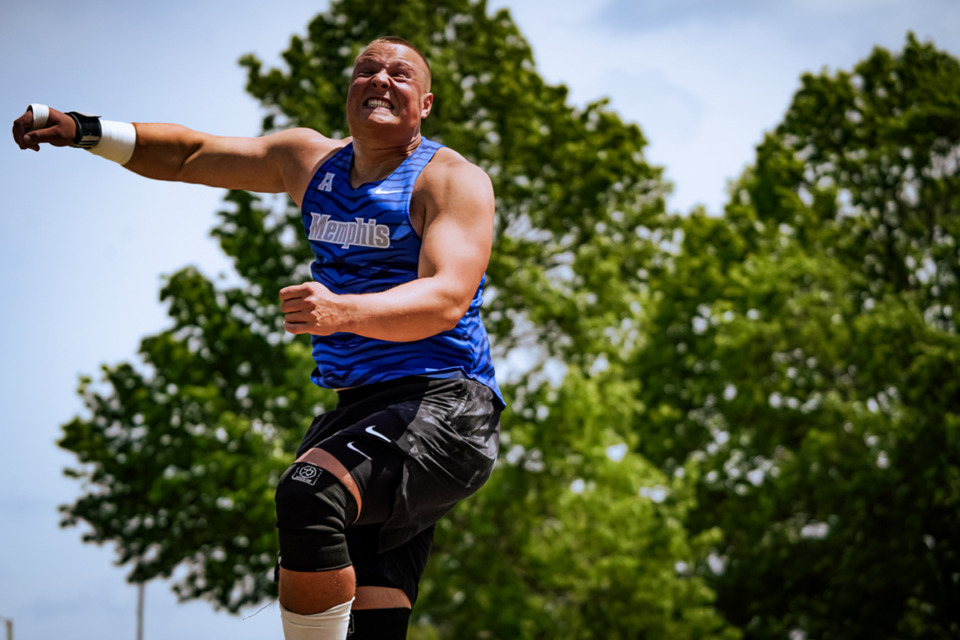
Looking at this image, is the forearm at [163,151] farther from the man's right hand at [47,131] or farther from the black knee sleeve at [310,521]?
the black knee sleeve at [310,521]

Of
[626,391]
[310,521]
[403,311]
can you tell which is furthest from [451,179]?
[626,391]

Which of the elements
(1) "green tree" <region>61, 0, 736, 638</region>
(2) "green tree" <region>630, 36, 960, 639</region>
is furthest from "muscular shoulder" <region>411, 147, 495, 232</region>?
(2) "green tree" <region>630, 36, 960, 639</region>

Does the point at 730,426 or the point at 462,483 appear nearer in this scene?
the point at 462,483

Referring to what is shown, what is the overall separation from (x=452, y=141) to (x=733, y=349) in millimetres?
5325

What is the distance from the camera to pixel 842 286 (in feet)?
52.7

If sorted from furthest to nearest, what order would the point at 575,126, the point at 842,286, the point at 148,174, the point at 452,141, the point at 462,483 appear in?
1. the point at 842,286
2. the point at 575,126
3. the point at 452,141
4. the point at 148,174
5. the point at 462,483

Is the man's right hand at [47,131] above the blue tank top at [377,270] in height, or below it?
above

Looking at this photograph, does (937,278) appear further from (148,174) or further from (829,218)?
(148,174)

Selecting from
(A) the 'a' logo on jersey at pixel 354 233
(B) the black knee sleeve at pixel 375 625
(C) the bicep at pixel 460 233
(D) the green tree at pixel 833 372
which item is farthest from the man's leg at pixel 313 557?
(D) the green tree at pixel 833 372

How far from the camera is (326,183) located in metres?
3.17

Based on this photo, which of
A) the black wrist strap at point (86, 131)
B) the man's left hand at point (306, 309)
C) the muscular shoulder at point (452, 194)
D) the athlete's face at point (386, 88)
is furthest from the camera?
the black wrist strap at point (86, 131)

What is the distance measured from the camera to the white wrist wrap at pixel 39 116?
→ 10.3 ft

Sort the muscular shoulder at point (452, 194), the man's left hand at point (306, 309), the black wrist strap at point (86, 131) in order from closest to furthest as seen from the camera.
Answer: the man's left hand at point (306, 309) < the muscular shoulder at point (452, 194) < the black wrist strap at point (86, 131)

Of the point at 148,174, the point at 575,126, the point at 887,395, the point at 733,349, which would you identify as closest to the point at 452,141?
the point at 575,126
